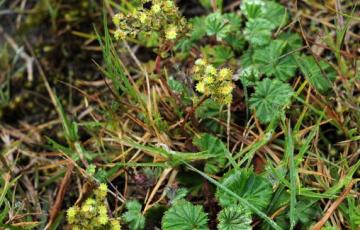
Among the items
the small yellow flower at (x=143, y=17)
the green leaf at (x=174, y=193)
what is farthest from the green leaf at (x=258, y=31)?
the green leaf at (x=174, y=193)

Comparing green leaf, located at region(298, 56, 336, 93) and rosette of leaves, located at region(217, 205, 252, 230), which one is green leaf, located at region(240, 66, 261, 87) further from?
rosette of leaves, located at region(217, 205, 252, 230)

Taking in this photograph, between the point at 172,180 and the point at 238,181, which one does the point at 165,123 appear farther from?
the point at 238,181

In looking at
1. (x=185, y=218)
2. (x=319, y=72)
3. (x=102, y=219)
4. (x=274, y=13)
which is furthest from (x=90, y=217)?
(x=274, y=13)

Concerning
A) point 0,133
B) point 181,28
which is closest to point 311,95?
point 181,28

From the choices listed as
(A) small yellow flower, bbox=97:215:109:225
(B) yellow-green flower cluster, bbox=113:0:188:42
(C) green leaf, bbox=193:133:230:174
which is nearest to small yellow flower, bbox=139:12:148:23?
(B) yellow-green flower cluster, bbox=113:0:188:42

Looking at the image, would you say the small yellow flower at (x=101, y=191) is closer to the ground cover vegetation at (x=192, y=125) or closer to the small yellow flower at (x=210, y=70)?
the ground cover vegetation at (x=192, y=125)
